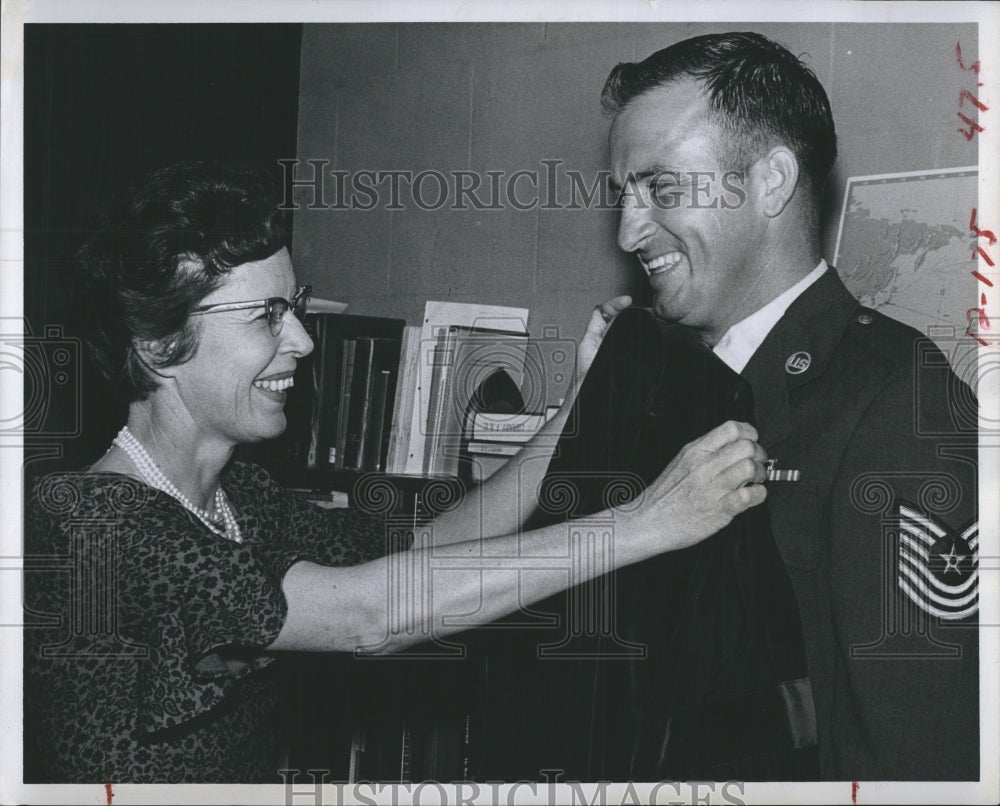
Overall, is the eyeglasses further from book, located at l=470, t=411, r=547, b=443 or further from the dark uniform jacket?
the dark uniform jacket

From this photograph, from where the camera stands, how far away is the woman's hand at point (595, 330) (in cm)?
185

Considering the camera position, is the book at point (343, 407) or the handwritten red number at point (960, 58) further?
the book at point (343, 407)

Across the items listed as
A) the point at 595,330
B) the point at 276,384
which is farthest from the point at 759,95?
the point at 276,384

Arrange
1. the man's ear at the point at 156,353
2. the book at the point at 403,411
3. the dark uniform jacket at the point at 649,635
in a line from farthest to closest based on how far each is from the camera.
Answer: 1. the book at the point at 403,411
2. the man's ear at the point at 156,353
3. the dark uniform jacket at the point at 649,635

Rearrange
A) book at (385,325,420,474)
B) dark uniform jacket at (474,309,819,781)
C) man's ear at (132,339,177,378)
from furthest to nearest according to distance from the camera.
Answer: book at (385,325,420,474)
man's ear at (132,339,177,378)
dark uniform jacket at (474,309,819,781)

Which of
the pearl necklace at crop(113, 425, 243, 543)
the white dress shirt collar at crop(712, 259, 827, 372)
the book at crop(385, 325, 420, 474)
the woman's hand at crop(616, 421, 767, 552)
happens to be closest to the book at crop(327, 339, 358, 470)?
the book at crop(385, 325, 420, 474)

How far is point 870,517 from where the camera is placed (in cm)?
173

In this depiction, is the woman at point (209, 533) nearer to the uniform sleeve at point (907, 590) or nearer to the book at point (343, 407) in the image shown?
the book at point (343, 407)

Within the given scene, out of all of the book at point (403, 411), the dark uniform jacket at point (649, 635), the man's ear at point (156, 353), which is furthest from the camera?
the book at point (403, 411)

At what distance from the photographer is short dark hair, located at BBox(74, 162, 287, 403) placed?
178 cm

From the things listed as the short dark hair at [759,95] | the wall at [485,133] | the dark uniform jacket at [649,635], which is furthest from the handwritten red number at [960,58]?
the dark uniform jacket at [649,635]

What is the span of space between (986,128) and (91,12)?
5.32ft

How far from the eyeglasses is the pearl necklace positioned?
248 mm

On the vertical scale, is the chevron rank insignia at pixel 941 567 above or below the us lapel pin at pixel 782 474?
below
